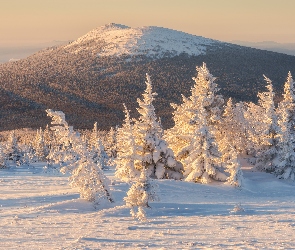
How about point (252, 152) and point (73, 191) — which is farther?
point (252, 152)

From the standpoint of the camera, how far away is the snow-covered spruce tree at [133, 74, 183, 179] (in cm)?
3641

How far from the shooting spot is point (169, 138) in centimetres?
4084

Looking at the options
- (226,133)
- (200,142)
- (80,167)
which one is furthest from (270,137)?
(80,167)

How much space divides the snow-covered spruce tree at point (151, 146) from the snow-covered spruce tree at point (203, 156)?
199 cm

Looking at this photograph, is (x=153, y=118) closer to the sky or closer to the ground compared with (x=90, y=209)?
closer to the sky

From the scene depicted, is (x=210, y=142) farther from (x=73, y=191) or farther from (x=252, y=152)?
(x=252, y=152)

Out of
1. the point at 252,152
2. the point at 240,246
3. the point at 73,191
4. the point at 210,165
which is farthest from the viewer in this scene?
the point at 252,152

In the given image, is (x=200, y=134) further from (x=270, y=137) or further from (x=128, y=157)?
(x=270, y=137)

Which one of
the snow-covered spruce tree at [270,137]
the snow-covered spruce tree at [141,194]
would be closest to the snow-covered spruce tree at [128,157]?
the snow-covered spruce tree at [270,137]

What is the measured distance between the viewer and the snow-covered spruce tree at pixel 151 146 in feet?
119

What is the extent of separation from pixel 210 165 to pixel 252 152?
15.5 metres

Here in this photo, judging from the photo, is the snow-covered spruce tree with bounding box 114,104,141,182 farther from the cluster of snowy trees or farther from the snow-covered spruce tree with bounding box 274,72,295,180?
the snow-covered spruce tree with bounding box 274,72,295,180

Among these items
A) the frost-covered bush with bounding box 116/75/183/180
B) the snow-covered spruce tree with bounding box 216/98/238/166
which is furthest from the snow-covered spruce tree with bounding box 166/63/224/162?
the frost-covered bush with bounding box 116/75/183/180

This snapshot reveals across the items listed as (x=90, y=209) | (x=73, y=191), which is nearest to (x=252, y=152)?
(x=73, y=191)
